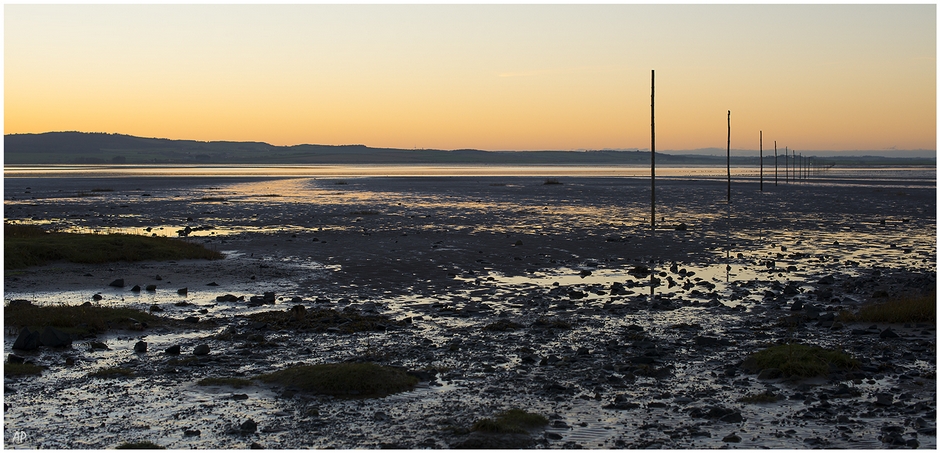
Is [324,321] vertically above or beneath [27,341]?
beneath

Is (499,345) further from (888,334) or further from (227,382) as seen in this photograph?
(888,334)

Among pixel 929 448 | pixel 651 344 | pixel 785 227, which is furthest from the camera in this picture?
pixel 785 227

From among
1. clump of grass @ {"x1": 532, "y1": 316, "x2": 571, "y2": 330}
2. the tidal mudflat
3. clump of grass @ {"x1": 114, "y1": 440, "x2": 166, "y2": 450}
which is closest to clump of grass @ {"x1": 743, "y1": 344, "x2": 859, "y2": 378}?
the tidal mudflat

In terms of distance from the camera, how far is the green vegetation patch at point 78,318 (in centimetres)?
1346

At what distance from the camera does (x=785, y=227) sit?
34.2 metres

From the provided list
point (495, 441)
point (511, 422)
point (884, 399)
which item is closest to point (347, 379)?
point (511, 422)

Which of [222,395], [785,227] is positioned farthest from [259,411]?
[785,227]

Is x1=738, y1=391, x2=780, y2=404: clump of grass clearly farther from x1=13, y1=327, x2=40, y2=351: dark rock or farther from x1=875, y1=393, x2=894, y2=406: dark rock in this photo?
x1=13, y1=327, x2=40, y2=351: dark rock

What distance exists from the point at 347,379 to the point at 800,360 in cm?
563

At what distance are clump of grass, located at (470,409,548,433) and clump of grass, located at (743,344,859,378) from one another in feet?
11.5

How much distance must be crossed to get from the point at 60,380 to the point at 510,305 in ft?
26.5

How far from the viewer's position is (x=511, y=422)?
887 cm

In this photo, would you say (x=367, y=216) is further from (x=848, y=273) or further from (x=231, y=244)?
(x=848, y=273)

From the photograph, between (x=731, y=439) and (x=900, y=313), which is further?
(x=900, y=313)
